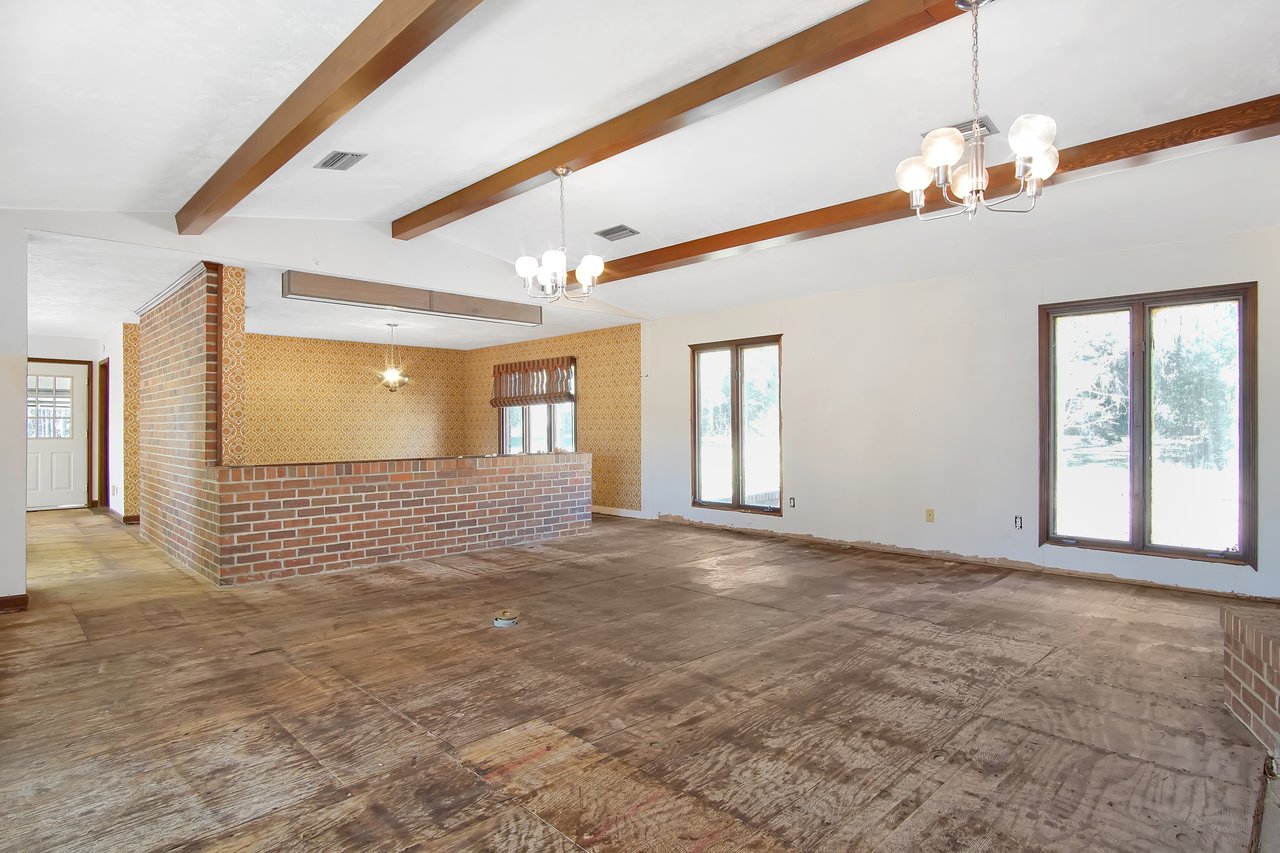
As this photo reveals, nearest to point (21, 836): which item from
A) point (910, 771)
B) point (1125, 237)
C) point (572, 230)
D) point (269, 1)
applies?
point (910, 771)

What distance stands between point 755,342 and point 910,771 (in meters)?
5.86

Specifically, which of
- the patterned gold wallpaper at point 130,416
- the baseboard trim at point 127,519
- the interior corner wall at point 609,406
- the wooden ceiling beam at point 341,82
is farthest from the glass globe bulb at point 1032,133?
the baseboard trim at point 127,519

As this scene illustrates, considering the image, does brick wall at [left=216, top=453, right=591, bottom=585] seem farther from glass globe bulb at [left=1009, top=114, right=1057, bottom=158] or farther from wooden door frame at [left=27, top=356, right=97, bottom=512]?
wooden door frame at [left=27, top=356, right=97, bottom=512]

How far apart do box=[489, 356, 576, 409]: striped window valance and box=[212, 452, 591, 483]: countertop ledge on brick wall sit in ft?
8.55

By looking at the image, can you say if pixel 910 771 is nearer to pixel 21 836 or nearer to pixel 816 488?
pixel 21 836

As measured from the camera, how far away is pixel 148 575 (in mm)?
5598

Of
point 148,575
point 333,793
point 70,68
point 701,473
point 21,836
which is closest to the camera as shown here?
point 21,836

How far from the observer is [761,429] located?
7.86m

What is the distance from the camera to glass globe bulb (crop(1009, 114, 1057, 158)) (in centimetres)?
277

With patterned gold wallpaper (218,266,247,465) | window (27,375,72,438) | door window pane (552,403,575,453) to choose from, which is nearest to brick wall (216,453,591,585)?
patterned gold wallpaper (218,266,247,465)

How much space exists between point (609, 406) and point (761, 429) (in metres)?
2.55

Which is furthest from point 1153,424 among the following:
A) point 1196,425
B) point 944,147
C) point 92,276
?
point 92,276

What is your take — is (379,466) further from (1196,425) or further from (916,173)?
(1196,425)

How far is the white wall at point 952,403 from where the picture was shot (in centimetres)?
489
